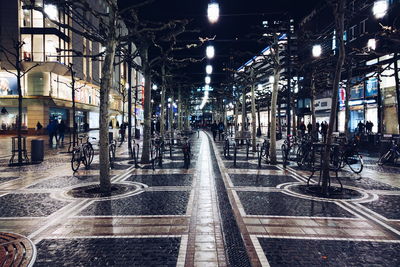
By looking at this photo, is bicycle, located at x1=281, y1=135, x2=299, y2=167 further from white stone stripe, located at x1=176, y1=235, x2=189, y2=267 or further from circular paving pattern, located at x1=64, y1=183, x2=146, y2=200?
white stone stripe, located at x1=176, y1=235, x2=189, y2=267

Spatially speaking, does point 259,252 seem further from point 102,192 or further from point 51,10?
point 51,10

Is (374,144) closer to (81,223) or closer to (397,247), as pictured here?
(397,247)

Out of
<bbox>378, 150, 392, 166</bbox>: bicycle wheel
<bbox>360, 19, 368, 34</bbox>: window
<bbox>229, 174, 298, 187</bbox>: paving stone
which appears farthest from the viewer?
<bbox>360, 19, 368, 34</bbox>: window

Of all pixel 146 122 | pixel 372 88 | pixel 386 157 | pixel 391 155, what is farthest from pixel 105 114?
pixel 372 88

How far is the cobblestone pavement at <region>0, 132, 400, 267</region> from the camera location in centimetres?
409

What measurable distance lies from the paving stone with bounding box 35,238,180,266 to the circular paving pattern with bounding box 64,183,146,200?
2.87 metres

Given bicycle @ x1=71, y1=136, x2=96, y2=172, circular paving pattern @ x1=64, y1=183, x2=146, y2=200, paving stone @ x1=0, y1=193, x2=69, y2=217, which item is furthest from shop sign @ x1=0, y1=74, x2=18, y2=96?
paving stone @ x1=0, y1=193, x2=69, y2=217

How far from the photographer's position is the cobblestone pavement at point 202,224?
4094mm

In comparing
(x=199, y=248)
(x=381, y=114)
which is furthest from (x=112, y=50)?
(x=381, y=114)

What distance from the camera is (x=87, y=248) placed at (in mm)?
4348

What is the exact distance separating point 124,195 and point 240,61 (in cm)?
1975

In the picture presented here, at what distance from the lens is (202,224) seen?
212 inches

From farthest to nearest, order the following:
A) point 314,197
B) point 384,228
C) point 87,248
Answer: point 314,197
point 384,228
point 87,248

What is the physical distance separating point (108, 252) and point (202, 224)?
178 cm
